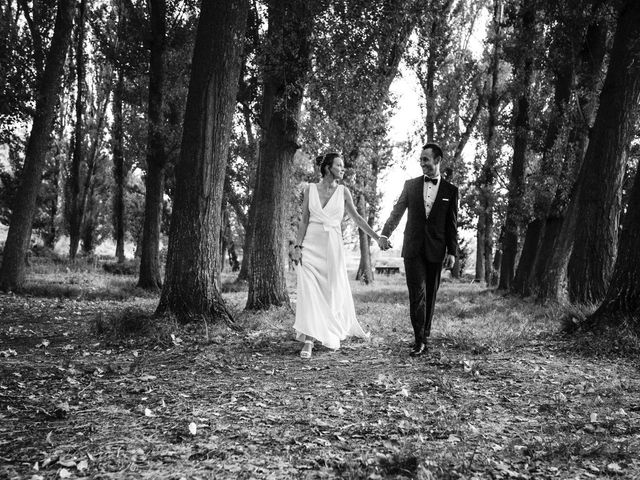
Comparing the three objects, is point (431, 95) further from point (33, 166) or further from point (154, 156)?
point (33, 166)

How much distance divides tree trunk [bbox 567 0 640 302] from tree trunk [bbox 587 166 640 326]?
2781 mm

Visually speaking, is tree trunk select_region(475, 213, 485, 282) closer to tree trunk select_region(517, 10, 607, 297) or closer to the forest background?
the forest background

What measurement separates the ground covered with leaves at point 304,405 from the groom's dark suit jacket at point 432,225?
1.44 m

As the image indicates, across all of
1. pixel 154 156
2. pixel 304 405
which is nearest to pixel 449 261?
pixel 304 405

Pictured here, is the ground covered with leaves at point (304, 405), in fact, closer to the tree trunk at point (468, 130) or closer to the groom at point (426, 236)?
the groom at point (426, 236)

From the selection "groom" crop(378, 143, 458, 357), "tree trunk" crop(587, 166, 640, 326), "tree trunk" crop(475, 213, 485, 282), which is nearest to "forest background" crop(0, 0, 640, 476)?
"tree trunk" crop(587, 166, 640, 326)

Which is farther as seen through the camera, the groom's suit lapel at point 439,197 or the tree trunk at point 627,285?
the tree trunk at point 627,285

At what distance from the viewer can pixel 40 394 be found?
468 cm

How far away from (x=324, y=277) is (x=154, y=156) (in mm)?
10504

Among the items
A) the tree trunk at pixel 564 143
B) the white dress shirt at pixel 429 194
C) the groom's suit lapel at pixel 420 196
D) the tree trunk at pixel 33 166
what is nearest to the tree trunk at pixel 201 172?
the groom's suit lapel at pixel 420 196

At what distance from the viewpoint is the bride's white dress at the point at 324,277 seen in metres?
6.92

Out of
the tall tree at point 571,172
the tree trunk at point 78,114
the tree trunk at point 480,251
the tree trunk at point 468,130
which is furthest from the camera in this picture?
the tree trunk at point 480,251

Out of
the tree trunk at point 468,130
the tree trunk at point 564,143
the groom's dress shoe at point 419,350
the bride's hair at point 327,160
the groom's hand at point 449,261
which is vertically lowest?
the groom's dress shoe at point 419,350

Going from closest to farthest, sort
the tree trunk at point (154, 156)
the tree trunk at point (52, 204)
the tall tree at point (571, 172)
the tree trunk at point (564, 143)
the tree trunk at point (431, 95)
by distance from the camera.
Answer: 1. the tall tree at point (571, 172)
2. the tree trunk at point (564, 143)
3. the tree trunk at point (154, 156)
4. the tree trunk at point (431, 95)
5. the tree trunk at point (52, 204)
